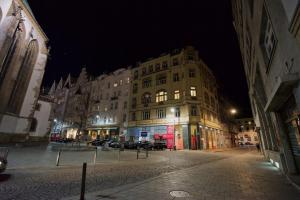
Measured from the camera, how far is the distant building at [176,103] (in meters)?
33.2

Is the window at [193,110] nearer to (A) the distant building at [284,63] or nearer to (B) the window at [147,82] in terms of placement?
(B) the window at [147,82]

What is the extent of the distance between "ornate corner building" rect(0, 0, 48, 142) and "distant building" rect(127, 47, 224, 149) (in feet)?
69.5

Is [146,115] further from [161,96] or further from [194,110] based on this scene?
[194,110]

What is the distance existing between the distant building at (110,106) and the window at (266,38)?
1453 inches

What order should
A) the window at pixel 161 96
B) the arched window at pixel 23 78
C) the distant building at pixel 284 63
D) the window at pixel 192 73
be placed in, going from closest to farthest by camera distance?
the distant building at pixel 284 63 → the arched window at pixel 23 78 → the window at pixel 192 73 → the window at pixel 161 96

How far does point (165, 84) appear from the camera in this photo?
38281mm

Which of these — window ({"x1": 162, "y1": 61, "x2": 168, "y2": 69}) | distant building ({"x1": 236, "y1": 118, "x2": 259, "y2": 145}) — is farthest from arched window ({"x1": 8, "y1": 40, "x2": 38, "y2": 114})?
distant building ({"x1": 236, "y1": 118, "x2": 259, "y2": 145})

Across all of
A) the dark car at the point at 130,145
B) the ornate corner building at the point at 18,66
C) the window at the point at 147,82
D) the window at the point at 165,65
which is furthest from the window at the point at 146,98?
the ornate corner building at the point at 18,66

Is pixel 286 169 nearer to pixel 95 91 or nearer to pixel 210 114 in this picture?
pixel 210 114

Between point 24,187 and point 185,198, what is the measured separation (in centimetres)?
533

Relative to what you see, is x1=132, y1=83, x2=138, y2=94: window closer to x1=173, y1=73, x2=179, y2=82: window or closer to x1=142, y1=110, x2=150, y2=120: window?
x1=142, y1=110, x2=150, y2=120: window

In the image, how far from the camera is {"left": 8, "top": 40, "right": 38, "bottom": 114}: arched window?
78.9 feet

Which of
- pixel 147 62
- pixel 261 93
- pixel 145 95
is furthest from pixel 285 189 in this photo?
pixel 147 62

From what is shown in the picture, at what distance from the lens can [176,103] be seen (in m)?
35.1
